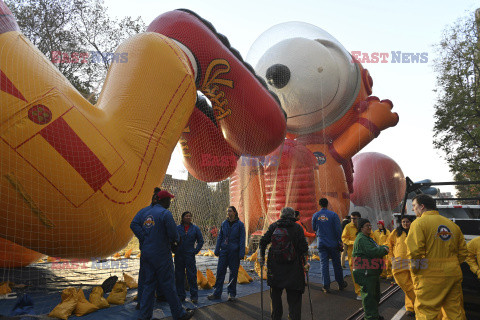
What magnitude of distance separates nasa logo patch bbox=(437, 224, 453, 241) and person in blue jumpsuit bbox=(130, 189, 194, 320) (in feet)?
9.08

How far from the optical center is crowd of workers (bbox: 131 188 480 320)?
286 centimetres

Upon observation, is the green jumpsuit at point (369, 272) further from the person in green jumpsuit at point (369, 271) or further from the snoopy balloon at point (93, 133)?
the snoopy balloon at point (93, 133)

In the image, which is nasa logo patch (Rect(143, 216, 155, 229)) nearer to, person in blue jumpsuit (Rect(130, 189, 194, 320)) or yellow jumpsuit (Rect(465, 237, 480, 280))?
person in blue jumpsuit (Rect(130, 189, 194, 320))

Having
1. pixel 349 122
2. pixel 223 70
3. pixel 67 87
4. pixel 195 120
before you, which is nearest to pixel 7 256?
pixel 67 87

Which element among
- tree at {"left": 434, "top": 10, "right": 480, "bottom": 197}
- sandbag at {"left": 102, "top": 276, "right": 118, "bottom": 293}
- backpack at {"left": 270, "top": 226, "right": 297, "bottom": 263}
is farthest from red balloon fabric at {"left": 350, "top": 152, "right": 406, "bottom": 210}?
backpack at {"left": 270, "top": 226, "right": 297, "bottom": 263}

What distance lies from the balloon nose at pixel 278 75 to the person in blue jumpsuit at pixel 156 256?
634 cm

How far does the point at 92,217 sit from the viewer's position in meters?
4.03

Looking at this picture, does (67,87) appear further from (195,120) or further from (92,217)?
(195,120)

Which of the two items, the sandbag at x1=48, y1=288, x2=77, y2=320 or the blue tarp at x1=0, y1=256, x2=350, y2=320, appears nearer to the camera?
the sandbag at x1=48, y1=288, x2=77, y2=320

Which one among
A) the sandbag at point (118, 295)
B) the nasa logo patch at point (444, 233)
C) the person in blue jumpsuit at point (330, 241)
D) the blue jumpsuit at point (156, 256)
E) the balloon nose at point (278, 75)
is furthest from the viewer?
the balloon nose at point (278, 75)

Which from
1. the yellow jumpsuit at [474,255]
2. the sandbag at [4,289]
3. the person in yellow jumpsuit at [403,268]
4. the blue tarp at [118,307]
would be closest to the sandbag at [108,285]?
the blue tarp at [118,307]

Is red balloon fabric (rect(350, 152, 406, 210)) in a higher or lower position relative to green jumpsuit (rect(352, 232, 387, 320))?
higher

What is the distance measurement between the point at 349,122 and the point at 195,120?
19.9 ft

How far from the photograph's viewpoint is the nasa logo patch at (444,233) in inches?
114
